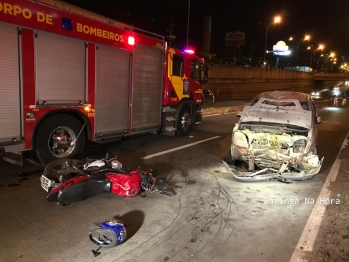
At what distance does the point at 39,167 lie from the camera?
6.42 meters

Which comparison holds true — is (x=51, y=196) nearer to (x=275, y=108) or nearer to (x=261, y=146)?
(x=261, y=146)

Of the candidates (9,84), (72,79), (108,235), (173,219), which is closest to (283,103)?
(173,219)

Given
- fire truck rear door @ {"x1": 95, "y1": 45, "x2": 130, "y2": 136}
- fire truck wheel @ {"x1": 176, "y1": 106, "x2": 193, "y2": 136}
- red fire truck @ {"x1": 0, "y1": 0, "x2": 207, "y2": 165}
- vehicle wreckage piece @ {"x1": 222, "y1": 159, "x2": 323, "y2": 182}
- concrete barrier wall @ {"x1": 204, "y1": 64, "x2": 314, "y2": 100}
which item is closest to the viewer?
red fire truck @ {"x1": 0, "y1": 0, "x2": 207, "y2": 165}

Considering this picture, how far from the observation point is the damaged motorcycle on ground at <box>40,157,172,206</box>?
4527 millimetres

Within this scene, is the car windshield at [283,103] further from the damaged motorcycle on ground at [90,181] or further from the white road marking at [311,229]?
the damaged motorcycle on ground at [90,181]

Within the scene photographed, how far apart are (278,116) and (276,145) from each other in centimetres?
82

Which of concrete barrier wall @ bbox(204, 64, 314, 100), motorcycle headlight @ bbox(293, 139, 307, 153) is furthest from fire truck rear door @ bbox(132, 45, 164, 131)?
concrete barrier wall @ bbox(204, 64, 314, 100)

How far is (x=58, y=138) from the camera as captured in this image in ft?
21.7

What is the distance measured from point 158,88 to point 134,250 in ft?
20.2

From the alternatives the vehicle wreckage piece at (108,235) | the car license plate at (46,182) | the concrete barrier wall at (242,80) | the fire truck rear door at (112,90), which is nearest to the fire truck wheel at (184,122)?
the fire truck rear door at (112,90)

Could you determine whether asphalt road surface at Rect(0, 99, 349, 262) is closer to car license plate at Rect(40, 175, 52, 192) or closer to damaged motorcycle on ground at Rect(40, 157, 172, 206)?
damaged motorcycle on ground at Rect(40, 157, 172, 206)

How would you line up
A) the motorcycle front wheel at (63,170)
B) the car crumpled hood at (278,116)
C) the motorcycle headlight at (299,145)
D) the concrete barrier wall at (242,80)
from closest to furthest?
the motorcycle front wheel at (63,170)
the motorcycle headlight at (299,145)
the car crumpled hood at (278,116)
the concrete barrier wall at (242,80)

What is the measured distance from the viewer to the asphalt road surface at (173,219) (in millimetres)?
3496

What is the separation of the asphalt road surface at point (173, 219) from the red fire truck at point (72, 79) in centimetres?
95
